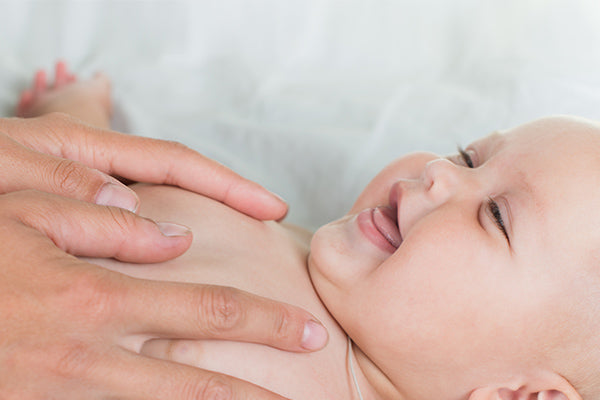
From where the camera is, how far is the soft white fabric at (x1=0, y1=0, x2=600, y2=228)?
1702 millimetres

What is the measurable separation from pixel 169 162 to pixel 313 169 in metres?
0.62

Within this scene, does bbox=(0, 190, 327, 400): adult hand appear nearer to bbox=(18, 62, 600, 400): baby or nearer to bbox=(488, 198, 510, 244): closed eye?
bbox=(18, 62, 600, 400): baby

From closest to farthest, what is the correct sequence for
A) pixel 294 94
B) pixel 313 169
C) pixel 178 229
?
pixel 178 229 < pixel 313 169 < pixel 294 94

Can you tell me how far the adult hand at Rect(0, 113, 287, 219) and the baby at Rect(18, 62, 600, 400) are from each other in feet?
0.14

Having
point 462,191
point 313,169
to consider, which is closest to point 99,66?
point 313,169

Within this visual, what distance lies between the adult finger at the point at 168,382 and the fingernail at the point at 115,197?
0.25 m

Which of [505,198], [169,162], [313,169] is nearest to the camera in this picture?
[505,198]

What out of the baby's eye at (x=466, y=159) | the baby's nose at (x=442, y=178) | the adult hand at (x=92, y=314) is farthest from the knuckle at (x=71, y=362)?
the baby's eye at (x=466, y=159)

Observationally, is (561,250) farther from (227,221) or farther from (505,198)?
(227,221)

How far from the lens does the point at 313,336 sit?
952 millimetres

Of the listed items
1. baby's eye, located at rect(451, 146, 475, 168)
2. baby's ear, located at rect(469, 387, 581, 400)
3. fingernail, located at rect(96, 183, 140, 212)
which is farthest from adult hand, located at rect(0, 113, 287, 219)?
baby's ear, located at rect(469, 387, 581, 400)

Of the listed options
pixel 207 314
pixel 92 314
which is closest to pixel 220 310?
pixel 207 314

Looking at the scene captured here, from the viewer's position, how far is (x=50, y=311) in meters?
0.76

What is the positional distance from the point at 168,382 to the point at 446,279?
50 centimetres
